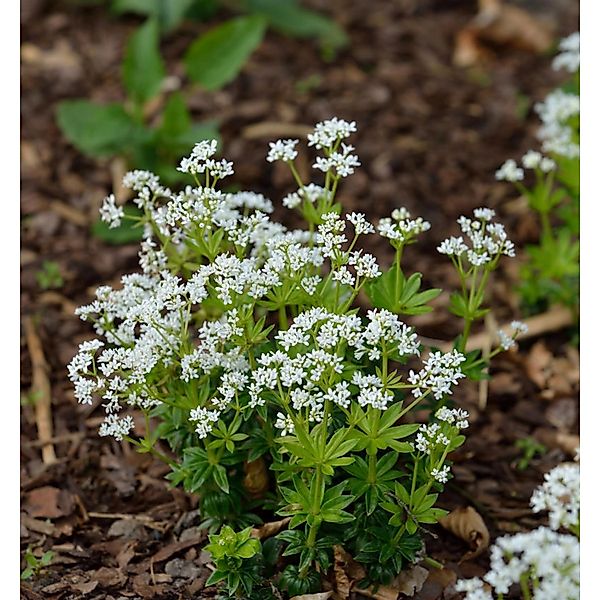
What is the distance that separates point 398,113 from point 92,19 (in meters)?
1.70

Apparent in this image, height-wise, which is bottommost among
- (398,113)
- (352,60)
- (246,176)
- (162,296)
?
(162,296)

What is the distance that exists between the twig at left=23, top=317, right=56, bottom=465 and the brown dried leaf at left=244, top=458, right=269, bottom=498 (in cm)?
84

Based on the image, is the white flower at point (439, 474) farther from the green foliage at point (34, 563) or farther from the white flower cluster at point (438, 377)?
the green foliage at point (34, 563)

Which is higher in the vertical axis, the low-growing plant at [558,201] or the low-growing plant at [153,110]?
the low-growing plant at [153,110]

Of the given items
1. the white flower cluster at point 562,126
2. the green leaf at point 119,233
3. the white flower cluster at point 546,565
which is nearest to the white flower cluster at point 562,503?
the white flower cluster at point 546,565

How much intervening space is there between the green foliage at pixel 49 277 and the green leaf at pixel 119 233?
227mm

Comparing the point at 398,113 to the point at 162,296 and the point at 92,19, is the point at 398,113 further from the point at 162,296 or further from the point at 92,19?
the point at 162,296

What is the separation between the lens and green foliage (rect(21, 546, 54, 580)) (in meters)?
2.63

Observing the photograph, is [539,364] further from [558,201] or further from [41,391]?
[41,391]

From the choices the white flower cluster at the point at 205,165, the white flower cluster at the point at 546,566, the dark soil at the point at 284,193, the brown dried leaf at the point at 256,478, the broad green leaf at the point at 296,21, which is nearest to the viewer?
the white flower cluster at the point at 546,566

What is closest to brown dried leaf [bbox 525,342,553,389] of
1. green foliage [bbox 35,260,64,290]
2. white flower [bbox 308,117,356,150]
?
white flower [bbox 308,117,356,150]

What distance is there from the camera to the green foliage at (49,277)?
148 inches

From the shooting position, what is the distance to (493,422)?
3314 millimetres

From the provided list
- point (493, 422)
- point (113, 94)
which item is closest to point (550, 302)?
point (493, 422)
